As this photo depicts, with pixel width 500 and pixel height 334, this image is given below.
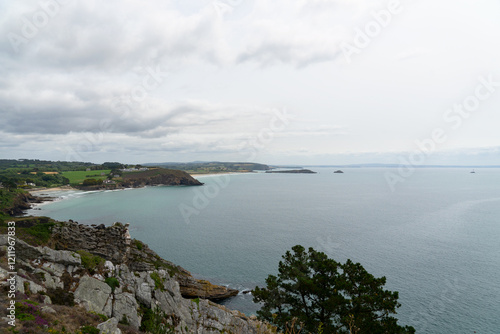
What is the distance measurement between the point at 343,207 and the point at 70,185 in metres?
175

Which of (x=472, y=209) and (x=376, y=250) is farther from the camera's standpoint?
(x=472, y=209)

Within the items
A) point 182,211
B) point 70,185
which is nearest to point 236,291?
point 182,211

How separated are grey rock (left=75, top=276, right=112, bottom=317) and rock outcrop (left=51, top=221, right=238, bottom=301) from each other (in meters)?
10.6

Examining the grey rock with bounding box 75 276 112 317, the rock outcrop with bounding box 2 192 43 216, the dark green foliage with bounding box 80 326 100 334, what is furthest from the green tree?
the rock outcrop with bounding box 2 192 43 216

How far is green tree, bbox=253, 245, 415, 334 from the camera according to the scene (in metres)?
20.4

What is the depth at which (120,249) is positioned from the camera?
3422cm

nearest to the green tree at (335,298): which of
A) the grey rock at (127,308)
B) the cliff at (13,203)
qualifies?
the grey rock at (127,308)

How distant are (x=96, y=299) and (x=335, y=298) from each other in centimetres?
1867

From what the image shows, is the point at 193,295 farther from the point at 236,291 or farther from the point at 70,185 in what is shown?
the point at 70,185

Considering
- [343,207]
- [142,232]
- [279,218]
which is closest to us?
[142,232]

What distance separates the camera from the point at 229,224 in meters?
77.0

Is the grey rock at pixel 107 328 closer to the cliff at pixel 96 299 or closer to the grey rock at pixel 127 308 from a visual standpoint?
the cliff at pixel 96 299

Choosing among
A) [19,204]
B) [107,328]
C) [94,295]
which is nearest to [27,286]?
[94,295]

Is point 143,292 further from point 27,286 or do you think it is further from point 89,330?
point 89,330
